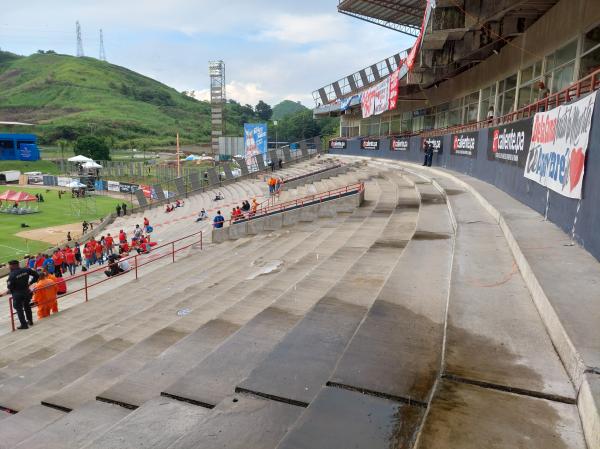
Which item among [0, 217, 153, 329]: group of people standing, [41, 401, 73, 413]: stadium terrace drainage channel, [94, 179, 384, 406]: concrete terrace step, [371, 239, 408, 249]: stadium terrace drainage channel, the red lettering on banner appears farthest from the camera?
the red lettering on banner

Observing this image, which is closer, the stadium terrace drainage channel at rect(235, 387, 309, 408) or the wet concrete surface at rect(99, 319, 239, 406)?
the stadium terrace drainage channel at rect(235, 387, 309, 408)

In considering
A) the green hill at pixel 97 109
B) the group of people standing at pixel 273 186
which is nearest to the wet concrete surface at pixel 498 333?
the group of people standing at pixel 273 186

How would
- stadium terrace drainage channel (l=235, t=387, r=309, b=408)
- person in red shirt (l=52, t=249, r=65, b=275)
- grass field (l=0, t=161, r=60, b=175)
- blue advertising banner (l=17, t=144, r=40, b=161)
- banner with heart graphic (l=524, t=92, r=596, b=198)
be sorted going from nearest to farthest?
stadium terrace drainage channel (l=235, t=387, r=309, b=408) < banner with heart graphic (l=524, t=92, r=596, b=198) < person in red shirt (l=52, t=249, r=65, b=275) < grass field (l=0, t=161, r=60, b=175) < blue advertising banner (l=17, t=144, r=40, b=161)

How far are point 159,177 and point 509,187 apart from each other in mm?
49265

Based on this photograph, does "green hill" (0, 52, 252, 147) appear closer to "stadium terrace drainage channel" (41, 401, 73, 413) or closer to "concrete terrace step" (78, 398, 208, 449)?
"stadium terrace drainage channel" (41, 401, 73, 413)

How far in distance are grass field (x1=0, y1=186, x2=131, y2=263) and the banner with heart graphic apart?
2478 cm

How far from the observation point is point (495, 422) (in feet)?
9.16

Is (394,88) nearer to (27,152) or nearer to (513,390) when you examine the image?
(513,390)

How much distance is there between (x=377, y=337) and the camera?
4.12 meters

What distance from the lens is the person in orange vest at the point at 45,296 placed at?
9.48m

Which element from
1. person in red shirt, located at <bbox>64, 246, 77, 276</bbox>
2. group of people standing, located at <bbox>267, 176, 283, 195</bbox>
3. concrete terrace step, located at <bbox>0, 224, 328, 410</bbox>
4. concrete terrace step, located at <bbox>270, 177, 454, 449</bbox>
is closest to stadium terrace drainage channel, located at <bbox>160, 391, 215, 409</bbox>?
concrete terrace step, located at <bbox>270, 177, 454, 449</bbox>

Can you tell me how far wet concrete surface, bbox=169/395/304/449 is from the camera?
283cm

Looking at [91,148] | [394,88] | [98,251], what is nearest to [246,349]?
[98,251]

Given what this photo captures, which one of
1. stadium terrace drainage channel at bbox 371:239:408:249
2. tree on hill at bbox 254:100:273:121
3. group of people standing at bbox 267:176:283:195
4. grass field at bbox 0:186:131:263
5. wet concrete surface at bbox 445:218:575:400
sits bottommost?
grass field at bbox 0:186:131:263
